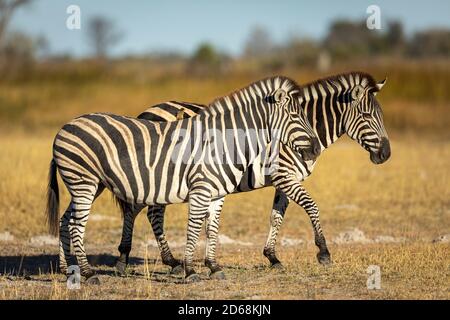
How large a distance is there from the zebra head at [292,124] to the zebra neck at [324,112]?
0.78 m

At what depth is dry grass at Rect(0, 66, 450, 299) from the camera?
7.61 metres

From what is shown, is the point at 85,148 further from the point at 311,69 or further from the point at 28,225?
the point at 311,69

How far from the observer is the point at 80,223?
7969mm

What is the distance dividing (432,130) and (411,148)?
4276 mm

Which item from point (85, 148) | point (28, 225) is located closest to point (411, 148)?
point (28, 225)

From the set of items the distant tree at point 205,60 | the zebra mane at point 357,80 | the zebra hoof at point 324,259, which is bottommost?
the zebra hoof at point 324,259

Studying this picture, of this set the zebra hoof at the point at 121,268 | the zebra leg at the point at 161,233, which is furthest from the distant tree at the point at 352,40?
the zebra hoof at the point at 121,268

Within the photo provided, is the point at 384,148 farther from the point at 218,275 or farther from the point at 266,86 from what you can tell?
the point at 218,275

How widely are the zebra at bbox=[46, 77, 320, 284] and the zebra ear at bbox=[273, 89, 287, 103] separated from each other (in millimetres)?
10

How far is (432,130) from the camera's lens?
2602cm

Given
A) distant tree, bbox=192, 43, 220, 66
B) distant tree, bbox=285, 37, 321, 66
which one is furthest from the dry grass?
distant tree, bbox=192, 43, 220, 66

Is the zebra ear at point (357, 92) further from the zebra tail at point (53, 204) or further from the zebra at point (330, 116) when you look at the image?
the zebra tail at point (53, 204)

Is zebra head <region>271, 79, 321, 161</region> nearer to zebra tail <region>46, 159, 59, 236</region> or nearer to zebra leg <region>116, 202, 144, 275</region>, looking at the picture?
zebra leg <region>116, 202, 144, 275</region>

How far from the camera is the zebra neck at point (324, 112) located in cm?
926
